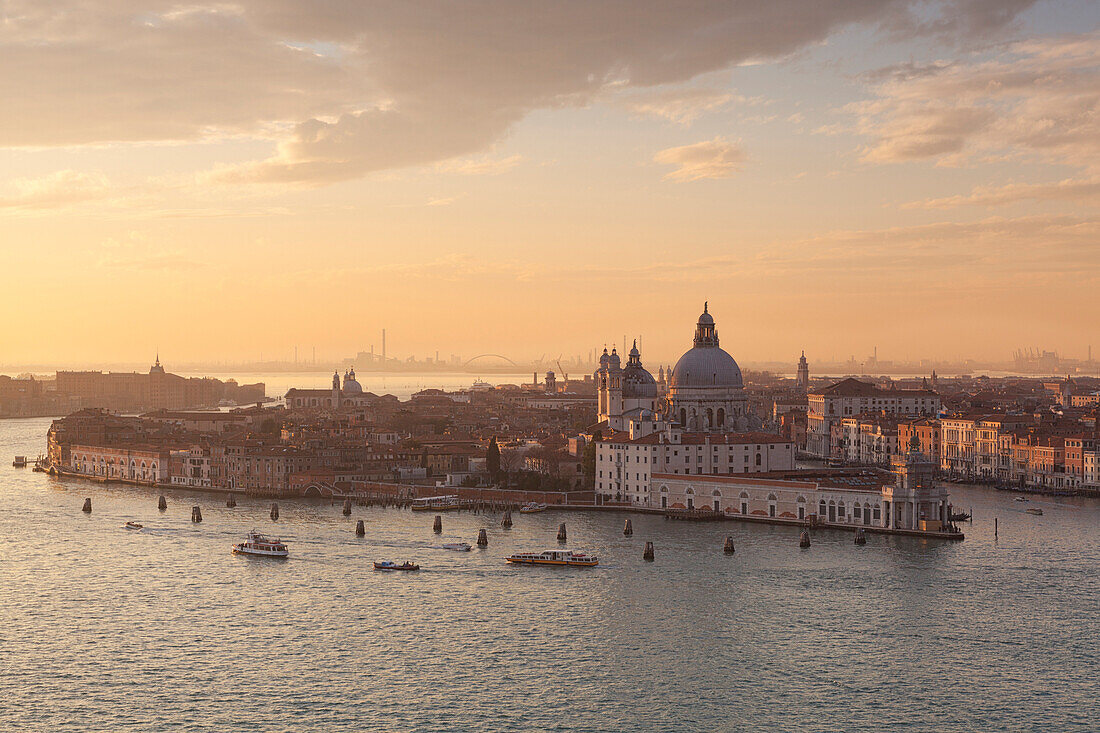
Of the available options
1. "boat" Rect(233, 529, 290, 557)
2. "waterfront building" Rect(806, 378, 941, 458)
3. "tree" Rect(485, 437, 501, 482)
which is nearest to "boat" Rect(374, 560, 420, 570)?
"boat" Rect(233, 529, 290, 557)

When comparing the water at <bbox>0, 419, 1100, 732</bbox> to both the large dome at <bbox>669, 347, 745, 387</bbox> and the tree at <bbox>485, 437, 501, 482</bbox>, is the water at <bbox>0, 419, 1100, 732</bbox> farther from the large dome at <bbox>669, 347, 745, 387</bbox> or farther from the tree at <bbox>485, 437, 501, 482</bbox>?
the large dome at <bbox>669, 347, 745, 387</bbox>

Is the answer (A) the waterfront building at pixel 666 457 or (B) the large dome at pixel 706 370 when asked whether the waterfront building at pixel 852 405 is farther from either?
(A) the waterfront building at pixel 666 457

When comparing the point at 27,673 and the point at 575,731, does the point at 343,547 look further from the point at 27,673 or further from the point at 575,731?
the point at 575,731

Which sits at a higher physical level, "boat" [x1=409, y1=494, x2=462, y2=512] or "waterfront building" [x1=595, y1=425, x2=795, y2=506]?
"waterfront building" [x1=595, y1=425, x2=795, y2=506]

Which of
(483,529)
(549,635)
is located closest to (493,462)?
(483,529)

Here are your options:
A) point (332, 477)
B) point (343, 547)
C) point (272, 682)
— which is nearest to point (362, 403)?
point (332, 477)

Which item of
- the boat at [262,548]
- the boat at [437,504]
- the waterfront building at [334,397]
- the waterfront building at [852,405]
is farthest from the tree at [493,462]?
the waterfront building at [334,397]
